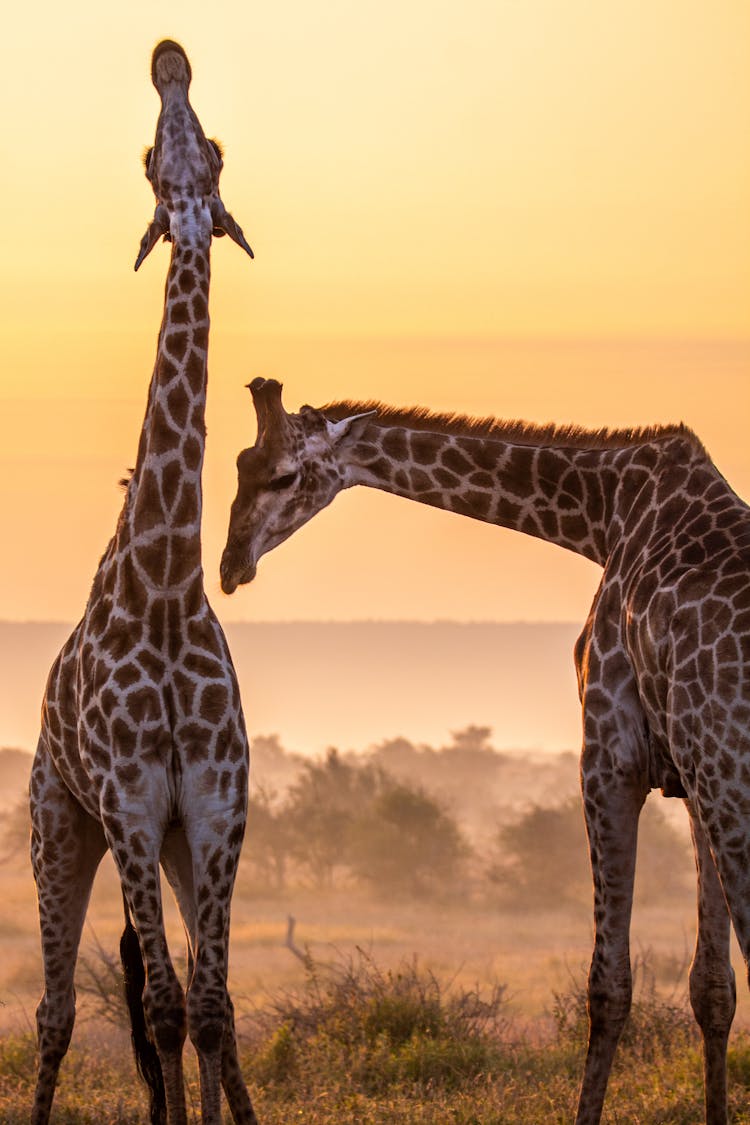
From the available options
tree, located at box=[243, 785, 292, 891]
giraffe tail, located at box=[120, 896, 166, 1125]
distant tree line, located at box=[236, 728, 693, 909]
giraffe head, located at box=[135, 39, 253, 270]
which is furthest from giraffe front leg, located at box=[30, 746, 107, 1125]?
tree, located at box=[243, 785, 292, 891]

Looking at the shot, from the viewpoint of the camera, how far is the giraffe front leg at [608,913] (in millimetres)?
7418

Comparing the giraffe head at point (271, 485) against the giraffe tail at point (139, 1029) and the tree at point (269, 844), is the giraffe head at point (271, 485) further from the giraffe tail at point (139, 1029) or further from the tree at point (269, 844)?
the tree at point (269, 844)

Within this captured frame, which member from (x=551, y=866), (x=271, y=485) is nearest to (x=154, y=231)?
(x=271, y=485)

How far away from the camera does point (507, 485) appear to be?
28.1ft

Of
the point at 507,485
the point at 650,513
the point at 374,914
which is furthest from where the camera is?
the point at 374,914

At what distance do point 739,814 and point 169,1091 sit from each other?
277 centimetres

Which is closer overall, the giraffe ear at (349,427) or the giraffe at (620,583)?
the giraffe at (620,583)

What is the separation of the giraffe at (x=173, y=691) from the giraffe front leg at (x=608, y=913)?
1.57 metres

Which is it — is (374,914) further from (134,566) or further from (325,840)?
(134,566)

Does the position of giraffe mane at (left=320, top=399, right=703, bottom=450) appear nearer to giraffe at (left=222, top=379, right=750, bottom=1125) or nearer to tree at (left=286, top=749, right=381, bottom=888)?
giraffe at (left=222, top=379, right=750, bottom=1125)

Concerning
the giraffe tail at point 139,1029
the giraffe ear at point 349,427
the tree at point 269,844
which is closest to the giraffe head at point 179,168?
the giraffe ear at point 349,427

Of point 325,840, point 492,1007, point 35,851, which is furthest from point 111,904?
point 35,851

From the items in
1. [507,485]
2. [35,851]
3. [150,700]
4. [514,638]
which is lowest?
[35,851]

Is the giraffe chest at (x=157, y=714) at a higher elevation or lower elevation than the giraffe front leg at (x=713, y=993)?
higher
